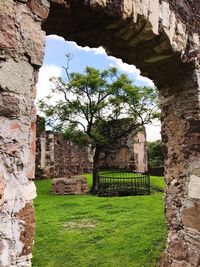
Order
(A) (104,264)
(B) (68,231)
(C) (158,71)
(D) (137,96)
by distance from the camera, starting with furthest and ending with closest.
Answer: (D) (137,96) → (B) (68,231) → (A) (104,264) → (C) (158,71)

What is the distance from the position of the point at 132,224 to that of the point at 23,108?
505 cm

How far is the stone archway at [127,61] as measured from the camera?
1.53 m

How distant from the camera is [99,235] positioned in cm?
550

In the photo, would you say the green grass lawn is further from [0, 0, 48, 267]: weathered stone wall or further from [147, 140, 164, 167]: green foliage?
[147, 140, 164, 167]: green foliage

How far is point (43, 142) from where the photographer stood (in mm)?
15406

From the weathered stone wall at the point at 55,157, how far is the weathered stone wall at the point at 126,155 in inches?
93.7

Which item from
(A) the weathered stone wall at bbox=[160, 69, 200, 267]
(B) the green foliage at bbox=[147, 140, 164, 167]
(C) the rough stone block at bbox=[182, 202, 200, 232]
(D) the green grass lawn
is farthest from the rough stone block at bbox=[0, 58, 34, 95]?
(B) the green foliage at bbox=[147, 140, 164, 167]

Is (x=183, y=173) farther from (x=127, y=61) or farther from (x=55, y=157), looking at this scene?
(x=55, y=157)

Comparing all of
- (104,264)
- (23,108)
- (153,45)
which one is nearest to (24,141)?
(23,108)

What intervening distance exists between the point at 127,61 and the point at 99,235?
354cm

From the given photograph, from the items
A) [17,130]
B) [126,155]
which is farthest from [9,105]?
[126,155]

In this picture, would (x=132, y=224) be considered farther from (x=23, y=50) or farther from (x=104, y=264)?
(x=23, y=50)

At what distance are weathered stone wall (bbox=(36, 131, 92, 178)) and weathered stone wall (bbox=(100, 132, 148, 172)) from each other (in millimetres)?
2381

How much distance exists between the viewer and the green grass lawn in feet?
14.3
